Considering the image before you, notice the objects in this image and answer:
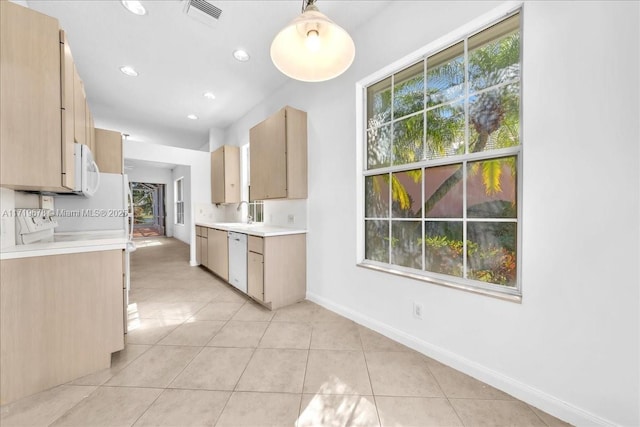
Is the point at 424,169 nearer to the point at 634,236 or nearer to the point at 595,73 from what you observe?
the point at 595,73

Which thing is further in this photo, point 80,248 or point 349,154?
point 349,154

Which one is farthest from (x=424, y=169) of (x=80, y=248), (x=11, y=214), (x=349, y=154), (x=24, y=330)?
(x=11, y=214)

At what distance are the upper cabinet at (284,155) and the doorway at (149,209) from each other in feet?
28.3

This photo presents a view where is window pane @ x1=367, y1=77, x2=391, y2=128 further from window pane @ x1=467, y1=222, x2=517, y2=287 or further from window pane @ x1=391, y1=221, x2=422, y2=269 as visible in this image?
window pane @ x1=467, y1=222, x2=517, y2=287

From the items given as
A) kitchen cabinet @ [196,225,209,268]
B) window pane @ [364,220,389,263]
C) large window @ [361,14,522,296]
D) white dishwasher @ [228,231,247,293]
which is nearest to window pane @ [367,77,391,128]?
large window @ [361,14,522,296]

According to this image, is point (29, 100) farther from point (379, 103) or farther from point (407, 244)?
point (407, 244)

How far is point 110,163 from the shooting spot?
321 centimetres

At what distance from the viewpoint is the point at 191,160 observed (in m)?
4.95

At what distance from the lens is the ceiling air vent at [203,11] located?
2.03 metres

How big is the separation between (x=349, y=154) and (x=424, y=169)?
80 centimetres

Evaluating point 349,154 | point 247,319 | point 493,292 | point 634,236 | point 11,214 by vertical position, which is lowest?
point 247,319

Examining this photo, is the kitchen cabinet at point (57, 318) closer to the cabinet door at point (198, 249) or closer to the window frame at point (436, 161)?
the window frame at point (436, 161)

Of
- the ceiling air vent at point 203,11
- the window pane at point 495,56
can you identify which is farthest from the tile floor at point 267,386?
the ceiling air vent at point 203,11

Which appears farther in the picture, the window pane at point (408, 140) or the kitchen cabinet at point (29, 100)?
the window pane at point (408, 140)
